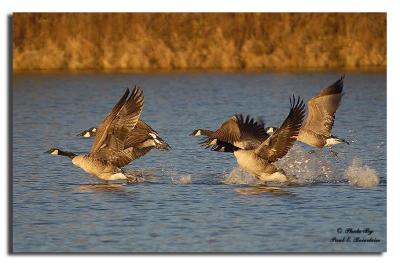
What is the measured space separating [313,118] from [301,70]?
17.0 ft

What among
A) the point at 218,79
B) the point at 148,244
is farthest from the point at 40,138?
the point at 218,79

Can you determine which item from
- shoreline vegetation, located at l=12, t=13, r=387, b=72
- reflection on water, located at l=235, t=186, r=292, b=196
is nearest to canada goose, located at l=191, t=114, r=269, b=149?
reflection on water, located at l=235, t=186, r=292, b=196

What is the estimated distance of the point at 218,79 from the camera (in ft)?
74.2

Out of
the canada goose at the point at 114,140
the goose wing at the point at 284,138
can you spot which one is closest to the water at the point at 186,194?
the canada goose at the point at 114,140

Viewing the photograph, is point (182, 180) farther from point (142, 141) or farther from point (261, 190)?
point (261, 190)

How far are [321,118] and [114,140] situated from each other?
3134 millimetres

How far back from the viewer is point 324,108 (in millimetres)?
15070

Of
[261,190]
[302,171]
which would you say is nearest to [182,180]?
[261,190]

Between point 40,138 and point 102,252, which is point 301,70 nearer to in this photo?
point 40,138

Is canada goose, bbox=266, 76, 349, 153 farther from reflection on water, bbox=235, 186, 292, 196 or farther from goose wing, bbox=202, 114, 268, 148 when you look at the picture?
reflection on water, bbox=235, 186, 292, 196

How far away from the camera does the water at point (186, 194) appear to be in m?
11.4

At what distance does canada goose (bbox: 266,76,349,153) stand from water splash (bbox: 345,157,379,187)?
1009 mm

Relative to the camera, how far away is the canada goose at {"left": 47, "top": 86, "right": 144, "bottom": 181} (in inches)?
523

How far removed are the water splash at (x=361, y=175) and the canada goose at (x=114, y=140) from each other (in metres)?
2.55
